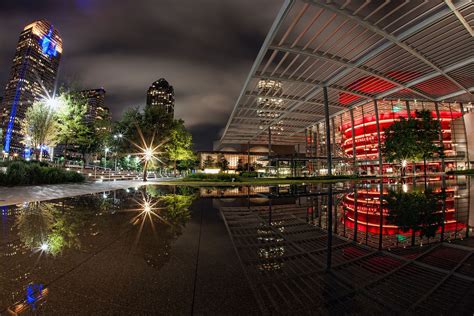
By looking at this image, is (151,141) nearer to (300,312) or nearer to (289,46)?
(289,46)

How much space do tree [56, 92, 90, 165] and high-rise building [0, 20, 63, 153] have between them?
112 m

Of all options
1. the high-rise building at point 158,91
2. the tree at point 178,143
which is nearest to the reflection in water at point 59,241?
the tree at point 178,143

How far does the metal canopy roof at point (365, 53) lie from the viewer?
18.0 m

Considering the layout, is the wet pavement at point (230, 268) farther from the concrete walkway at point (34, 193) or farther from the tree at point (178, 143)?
the tree at point (178, 143)

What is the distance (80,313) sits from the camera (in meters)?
1.92

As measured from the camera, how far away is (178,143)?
33.4 metres

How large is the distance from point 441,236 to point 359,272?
10.4ft

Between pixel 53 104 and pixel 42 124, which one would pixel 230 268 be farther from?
pixel 42 124

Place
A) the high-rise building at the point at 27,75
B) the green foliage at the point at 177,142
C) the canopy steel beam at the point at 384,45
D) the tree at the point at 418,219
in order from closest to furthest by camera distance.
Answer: the tree at the point at 418,219
the canopy steel beam at the point at 384,45
the green foliage at the point at 177,142
the high-rise building at the point at 27,75

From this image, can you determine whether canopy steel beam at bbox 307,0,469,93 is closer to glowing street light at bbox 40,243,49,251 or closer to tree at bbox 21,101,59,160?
glowing street light at bbox 40,243,49,251

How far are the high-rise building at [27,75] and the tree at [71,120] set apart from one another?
111601mm

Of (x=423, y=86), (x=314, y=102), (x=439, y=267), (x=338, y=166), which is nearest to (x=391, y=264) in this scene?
(x=439, y=267)

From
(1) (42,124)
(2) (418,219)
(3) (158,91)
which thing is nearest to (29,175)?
(1) (42,124)

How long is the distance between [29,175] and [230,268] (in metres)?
17.6
